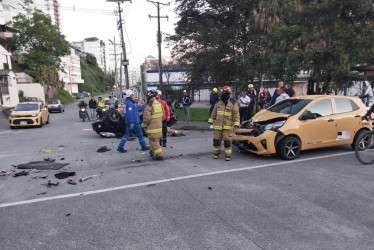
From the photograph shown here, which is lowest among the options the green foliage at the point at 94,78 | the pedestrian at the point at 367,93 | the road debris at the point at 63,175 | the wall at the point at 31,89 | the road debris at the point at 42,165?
the road debris at the point at 42,165

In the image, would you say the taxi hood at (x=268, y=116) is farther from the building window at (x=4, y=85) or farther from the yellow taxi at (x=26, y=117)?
the building window at (x=4, y=85)

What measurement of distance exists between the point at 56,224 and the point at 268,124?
210 inches

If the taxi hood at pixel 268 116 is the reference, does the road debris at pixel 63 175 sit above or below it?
below

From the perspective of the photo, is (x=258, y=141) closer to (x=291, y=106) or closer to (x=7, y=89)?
(x=291, y=106)

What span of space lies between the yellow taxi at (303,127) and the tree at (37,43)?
4720 centimetres

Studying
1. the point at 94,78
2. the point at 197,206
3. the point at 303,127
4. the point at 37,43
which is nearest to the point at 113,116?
the point at 303,127

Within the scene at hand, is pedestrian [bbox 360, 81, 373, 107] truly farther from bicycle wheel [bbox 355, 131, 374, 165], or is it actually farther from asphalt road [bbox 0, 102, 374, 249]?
bicycle wheel [bbox 355, 131, 374, 165]

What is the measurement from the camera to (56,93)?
5350 centimetres

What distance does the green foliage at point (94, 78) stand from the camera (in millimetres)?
98312

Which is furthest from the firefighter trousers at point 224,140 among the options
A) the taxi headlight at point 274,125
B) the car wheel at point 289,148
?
the car wheel at point 289,148

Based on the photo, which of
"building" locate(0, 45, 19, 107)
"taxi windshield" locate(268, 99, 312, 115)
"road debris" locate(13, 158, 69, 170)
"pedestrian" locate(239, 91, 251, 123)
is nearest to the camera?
"road debris" locate(13, 158, 69, 170)

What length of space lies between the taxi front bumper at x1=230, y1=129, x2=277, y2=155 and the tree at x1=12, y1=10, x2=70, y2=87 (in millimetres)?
47081

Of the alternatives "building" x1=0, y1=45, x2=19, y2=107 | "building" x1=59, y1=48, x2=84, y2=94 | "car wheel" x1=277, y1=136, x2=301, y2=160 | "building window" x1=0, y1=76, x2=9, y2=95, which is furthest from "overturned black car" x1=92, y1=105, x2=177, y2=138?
"building" x1=59, y1=48, x2=84, y2=94

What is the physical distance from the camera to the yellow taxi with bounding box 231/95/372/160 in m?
6.98
